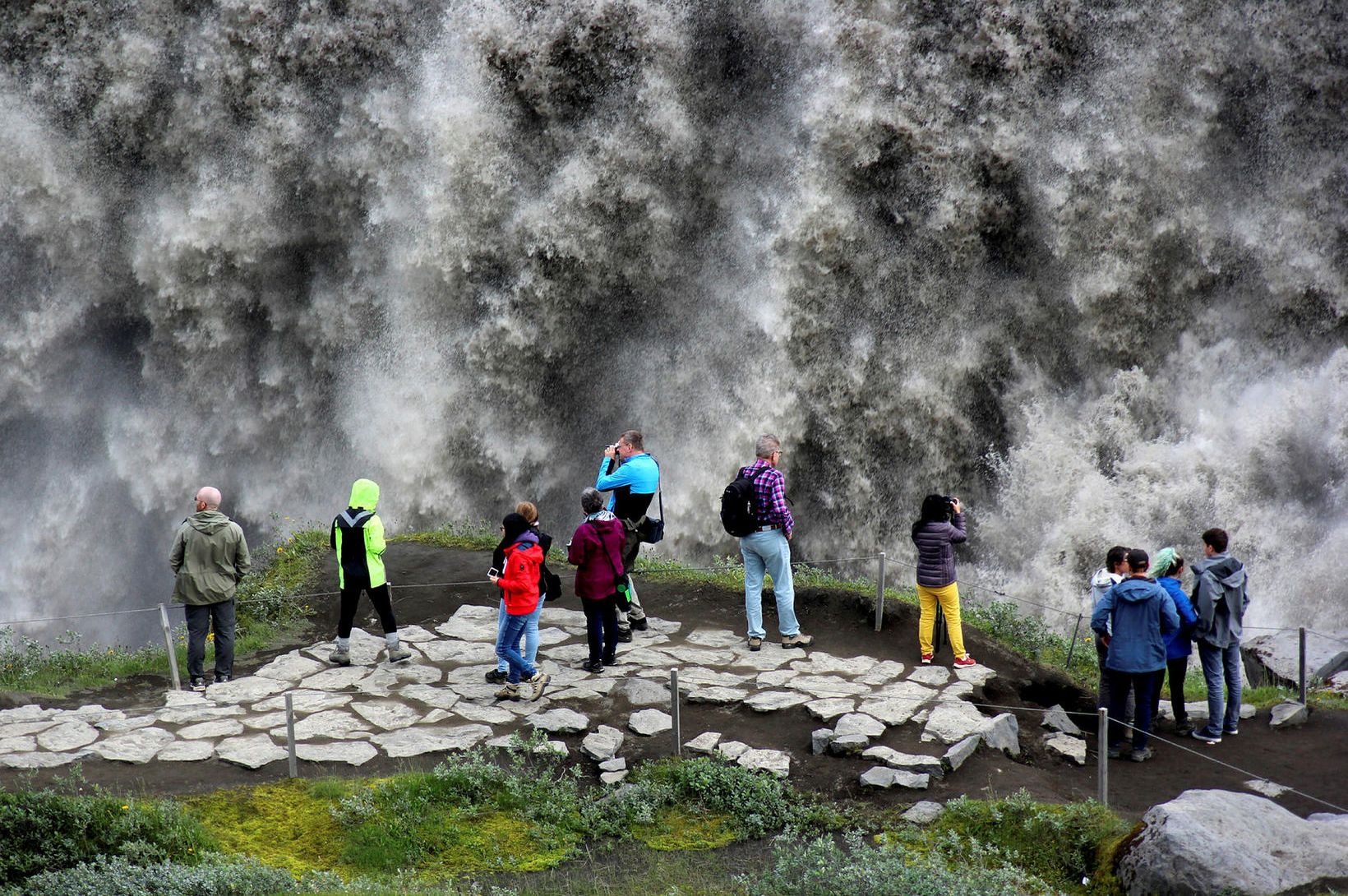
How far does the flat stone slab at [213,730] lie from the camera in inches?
329

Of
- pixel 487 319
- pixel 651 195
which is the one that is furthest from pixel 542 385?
pixel 651 195

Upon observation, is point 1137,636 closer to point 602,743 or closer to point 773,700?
point 773,700

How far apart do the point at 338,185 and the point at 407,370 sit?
11.2 feet

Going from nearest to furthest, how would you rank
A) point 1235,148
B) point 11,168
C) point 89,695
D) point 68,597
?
1. point 89,695
2. point 1235,148
3. point 11,168
4. point 68,597

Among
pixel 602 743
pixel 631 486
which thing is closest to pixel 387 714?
pixel 602 743

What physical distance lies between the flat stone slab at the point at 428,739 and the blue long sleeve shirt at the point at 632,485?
2288 millimetres

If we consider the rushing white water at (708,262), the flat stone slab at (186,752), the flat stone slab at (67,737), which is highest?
the rushing white water at (708,262)

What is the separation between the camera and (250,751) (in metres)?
8.08

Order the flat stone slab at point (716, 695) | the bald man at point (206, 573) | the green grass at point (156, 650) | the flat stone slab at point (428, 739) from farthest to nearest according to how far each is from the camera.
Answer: the green grass at point (156, 650) → the bald man at point (206, 573) → the flat stone slab at point (716, 695) → the flat stone slab at point (428, 739)

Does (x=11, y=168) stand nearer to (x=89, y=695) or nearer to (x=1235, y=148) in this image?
(x=89, y=695)

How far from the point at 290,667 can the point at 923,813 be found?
572 centimetres

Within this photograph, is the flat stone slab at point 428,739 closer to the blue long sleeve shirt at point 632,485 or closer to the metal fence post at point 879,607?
the blue long sleeve shirt at point 632,485

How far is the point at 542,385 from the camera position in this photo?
19.9 metres

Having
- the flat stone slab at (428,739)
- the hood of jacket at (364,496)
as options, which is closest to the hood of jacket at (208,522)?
the hood of jacket at (364,496)
